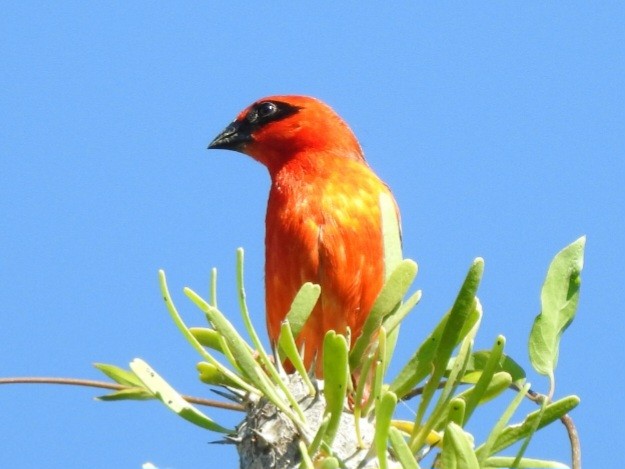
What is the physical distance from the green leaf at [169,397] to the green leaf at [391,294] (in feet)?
1.59

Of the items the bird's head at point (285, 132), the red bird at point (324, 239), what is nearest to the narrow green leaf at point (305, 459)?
the red bird at point (324, 239)

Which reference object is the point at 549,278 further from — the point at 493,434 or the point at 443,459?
the point at 443,459

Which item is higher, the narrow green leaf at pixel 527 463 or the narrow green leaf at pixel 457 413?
the narrow green leaf at pixel 457 413

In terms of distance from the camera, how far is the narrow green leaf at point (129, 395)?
2943mm

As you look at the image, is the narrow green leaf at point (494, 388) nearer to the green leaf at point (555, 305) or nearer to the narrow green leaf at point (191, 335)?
the green leaf at point (555, 305)

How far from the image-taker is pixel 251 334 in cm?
281

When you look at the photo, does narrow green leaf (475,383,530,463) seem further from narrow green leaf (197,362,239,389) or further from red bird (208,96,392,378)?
red bird (208,96,392,378)

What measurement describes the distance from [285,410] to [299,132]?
311 cm

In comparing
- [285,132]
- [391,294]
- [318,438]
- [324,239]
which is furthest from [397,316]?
[285,132]

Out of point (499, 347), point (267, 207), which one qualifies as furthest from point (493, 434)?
point (267, 207)

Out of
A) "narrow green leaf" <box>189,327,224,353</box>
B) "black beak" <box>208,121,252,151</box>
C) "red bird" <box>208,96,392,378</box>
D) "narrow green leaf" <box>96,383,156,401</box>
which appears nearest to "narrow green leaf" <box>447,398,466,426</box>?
"narrow green leaf" <box>189,327,224,353</box>

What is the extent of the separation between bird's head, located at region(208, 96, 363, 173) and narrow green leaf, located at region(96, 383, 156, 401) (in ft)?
8.58

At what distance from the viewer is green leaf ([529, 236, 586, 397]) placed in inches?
101

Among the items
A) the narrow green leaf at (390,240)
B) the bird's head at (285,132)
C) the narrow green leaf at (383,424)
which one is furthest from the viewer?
the bird's head at (285,132)
